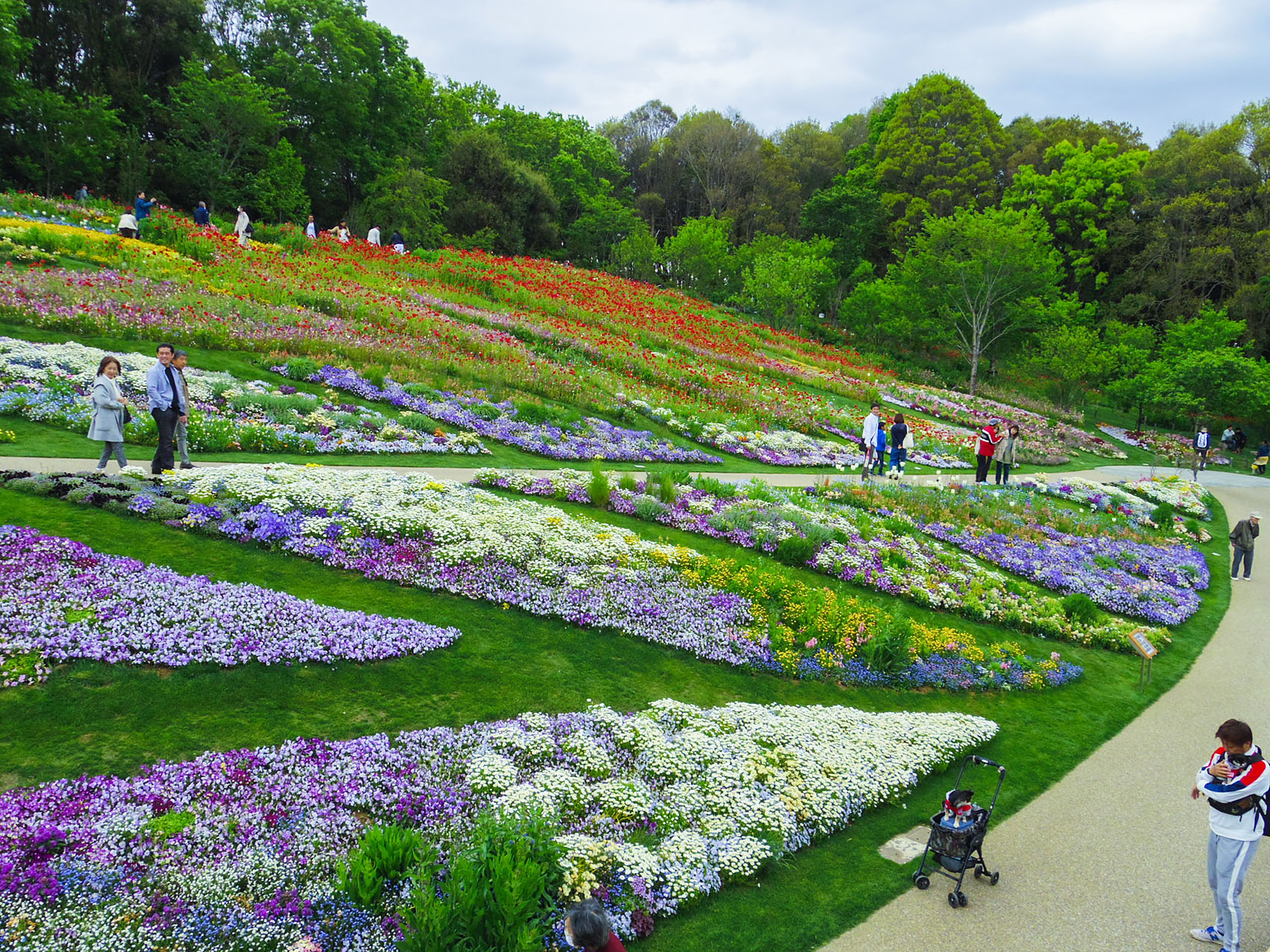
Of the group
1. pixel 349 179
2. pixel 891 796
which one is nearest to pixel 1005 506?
pixel 891 796

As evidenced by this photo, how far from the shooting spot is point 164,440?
11.4 metres

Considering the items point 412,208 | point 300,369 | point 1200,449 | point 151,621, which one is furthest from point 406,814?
point 412,208

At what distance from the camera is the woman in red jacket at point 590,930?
4055 millimetres

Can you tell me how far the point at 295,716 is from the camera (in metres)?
6.79

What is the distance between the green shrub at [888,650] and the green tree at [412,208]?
39.0 m

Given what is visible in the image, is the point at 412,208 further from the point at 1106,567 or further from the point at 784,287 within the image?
the point at 1106,567

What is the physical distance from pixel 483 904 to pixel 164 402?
9.97 m

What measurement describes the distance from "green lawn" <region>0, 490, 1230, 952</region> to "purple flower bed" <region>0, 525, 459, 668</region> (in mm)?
199

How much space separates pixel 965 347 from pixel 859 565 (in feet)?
137

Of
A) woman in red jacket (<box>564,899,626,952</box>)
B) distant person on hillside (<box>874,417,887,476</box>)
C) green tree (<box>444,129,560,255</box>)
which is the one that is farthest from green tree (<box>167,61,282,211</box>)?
woman in red jacket (<box>564,899,626,952</box>)

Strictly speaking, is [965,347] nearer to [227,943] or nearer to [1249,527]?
[1249,527]

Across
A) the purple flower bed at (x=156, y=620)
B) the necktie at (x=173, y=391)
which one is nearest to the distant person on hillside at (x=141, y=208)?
the necktie at (x=173, y=391)

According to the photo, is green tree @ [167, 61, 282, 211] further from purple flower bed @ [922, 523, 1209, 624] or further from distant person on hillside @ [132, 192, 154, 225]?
purple flower bed @ [922, 523, 1209, 624]

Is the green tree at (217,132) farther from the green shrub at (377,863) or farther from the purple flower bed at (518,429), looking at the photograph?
the green shrub at (377,863)
